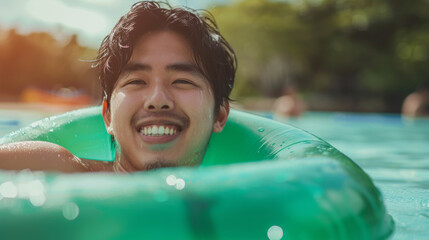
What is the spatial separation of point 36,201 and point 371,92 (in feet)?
71.3

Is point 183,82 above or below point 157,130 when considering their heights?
above

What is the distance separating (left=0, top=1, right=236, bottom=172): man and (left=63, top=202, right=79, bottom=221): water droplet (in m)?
0.68

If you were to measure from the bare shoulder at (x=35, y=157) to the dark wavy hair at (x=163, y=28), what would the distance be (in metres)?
0.41

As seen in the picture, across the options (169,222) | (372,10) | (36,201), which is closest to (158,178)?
(169,222)

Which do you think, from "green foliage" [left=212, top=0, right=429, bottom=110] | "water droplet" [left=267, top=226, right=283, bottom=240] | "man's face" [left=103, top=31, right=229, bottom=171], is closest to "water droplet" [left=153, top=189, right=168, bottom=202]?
"water droplet" [left=267, top=226, right=283, bottom=240]

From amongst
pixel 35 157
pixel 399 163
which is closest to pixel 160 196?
pixel 35 157

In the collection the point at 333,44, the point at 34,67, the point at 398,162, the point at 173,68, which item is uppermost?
the point at 34,67

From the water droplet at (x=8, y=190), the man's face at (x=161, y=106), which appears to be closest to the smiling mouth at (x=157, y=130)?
the man's face at (x=161, y=106)

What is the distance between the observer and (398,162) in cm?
506

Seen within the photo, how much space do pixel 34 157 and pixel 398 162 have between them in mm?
4251

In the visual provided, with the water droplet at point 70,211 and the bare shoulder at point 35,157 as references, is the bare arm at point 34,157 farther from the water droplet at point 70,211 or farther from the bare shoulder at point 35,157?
the water droplet at point 70,211

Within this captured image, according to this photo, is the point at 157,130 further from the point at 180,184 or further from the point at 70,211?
the point at 70,211

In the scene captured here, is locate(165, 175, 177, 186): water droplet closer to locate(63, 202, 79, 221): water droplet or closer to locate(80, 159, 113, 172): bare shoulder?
locate(63, 202, 79, 221): water droplet

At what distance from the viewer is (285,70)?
80.4ft
